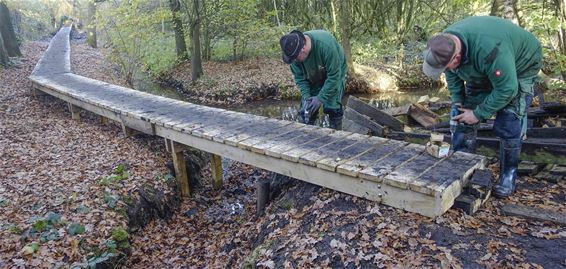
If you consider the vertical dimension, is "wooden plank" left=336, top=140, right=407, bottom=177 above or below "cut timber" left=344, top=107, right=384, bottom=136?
above

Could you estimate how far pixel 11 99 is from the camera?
12.3 metres

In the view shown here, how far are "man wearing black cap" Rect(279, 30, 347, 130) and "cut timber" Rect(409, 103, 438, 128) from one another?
200 centimetres

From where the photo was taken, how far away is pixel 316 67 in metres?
6.03

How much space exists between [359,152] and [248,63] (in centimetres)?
1478

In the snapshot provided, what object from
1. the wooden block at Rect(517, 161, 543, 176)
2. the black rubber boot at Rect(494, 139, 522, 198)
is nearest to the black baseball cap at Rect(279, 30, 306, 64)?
the black rubber boot at Rect(494, 139, 522, 198)

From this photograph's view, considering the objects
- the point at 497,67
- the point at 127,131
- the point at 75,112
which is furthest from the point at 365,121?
the point at 75,112

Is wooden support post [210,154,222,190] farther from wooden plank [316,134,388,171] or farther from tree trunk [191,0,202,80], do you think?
tree trunk [191,0,202,80]

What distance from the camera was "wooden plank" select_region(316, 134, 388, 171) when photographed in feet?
14.9

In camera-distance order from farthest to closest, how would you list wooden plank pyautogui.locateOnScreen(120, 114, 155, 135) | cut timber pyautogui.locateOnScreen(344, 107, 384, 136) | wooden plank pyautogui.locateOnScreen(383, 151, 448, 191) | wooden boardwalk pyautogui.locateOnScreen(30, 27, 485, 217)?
wooden plank pyautogui.locateOnScreen(120, 114, 155, 135), cut timber pyautogui.locateOnScreen(344, 107, 384, 136), wooden boardwalk pyautogui.locateOnScreen(30, 27, 485, 217), wooden plank pyautogui.locateOnScreen(383, 151, 448, 191)

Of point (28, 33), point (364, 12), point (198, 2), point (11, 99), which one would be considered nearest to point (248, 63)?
point (198, 2)

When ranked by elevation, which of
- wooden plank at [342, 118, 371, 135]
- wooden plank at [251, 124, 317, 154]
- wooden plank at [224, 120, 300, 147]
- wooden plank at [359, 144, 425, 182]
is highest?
wooden plank at [359, 144, 425, 182]

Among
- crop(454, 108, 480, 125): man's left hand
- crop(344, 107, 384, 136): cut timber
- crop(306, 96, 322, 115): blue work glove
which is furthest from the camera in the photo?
crop(344, 107, 384, 136): cut timber

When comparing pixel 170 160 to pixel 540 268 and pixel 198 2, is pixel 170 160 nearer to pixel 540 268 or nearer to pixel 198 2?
pixel 540 268

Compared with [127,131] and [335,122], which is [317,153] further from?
[127,131]
